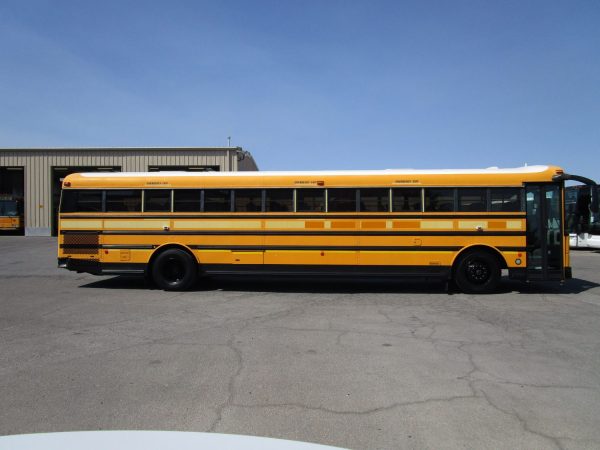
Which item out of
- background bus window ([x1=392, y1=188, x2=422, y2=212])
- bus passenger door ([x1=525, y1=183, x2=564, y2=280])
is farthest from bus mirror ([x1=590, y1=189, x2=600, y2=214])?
background bus window ([x1=392, y1=188, x2=422, y2=212])

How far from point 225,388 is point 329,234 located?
5884 mm

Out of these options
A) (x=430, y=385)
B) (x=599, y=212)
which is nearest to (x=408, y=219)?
(x=599, y=212)

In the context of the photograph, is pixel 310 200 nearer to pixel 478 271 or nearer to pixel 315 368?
pixel 478 271

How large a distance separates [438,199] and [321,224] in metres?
2.55

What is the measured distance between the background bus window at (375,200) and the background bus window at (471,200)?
5.02 feet

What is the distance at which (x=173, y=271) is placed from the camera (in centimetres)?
1023

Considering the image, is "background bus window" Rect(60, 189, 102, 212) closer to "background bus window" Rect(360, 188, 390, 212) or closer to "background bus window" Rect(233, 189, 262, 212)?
"background bus window" Rect(233, 189, 262, 212)

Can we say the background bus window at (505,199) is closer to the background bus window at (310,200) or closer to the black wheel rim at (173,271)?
the background bus window at (310,200)

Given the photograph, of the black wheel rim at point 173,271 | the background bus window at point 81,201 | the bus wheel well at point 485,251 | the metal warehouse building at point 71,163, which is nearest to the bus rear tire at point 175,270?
the black wheel rim at point 173,271

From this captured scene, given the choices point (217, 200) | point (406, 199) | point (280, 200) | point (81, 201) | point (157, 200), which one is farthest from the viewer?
point (81, 201)

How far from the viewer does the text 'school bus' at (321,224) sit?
9.48 meters

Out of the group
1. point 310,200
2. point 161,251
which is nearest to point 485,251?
point 310,200

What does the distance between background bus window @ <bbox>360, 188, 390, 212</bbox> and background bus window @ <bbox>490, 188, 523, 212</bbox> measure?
2197mm

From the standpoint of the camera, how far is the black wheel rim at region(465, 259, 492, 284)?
31.5 feet
